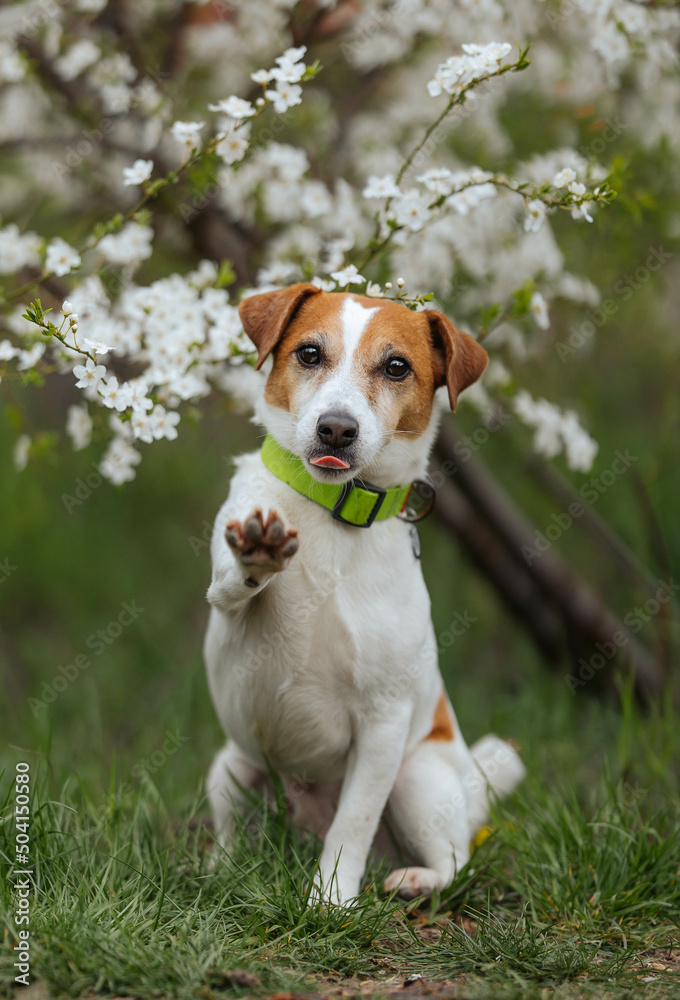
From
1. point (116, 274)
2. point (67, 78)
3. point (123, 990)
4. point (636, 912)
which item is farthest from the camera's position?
point (67, 78)

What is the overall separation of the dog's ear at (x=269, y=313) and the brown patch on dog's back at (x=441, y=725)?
1382 millimetres

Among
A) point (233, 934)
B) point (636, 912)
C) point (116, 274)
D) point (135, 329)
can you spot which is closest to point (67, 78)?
point (116, 274)

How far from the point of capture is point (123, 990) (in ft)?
7.23

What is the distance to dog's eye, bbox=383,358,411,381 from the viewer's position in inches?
111

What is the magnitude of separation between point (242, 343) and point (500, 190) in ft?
5.12

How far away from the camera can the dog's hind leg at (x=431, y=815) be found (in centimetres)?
310

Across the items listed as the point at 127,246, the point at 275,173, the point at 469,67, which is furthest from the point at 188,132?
the point at 275,173

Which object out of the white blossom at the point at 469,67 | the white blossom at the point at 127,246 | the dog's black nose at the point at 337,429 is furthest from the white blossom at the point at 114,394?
the white blossom at the point at 469,67

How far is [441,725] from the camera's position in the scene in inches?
131

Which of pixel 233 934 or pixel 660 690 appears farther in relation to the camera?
pixel 660 690

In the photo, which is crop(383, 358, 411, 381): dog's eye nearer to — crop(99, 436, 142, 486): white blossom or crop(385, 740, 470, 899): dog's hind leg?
crop(99, 436, 142, 486): white blossom

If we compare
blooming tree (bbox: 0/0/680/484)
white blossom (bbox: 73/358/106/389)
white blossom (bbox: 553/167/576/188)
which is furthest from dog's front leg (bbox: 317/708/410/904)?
white blossom (bbox: 553/167/576/188)

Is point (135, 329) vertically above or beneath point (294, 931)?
above

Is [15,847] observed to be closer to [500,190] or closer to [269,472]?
[269,472]
